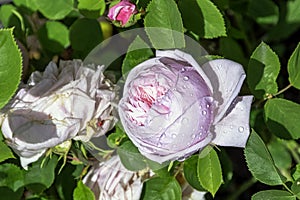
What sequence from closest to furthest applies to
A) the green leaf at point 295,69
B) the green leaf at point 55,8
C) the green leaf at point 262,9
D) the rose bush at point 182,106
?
the rose bush at point 182,106 < the green leaf at point 295,69 < the green leaf at point 55,8 < the green leaf at point 262,9

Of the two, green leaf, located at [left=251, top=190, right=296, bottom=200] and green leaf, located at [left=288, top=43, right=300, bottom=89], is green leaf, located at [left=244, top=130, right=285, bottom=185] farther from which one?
green leaf, located at [left=288, top=43, right=300, bottom=89]

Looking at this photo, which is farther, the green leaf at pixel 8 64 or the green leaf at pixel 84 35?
the green leaf at pixel 84 35

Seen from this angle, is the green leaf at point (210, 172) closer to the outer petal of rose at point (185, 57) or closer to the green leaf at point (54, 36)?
the outer petal of rose at point (185, 57)

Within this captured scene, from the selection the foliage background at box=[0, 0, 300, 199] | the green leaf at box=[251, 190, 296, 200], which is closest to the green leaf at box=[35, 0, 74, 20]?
the foliage background at box=[0, 0, 300, 199]

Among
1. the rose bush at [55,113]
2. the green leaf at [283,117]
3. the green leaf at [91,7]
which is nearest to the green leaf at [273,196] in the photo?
the green leaf at [283,117]

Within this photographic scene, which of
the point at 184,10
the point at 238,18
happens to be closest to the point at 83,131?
the point at 184,10

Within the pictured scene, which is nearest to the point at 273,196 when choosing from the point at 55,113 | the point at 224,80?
the point at 224,80

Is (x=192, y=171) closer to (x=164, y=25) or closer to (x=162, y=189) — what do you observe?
(x=162, y=189)

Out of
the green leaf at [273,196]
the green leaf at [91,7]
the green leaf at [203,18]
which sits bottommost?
the green leaf at [273,196]
